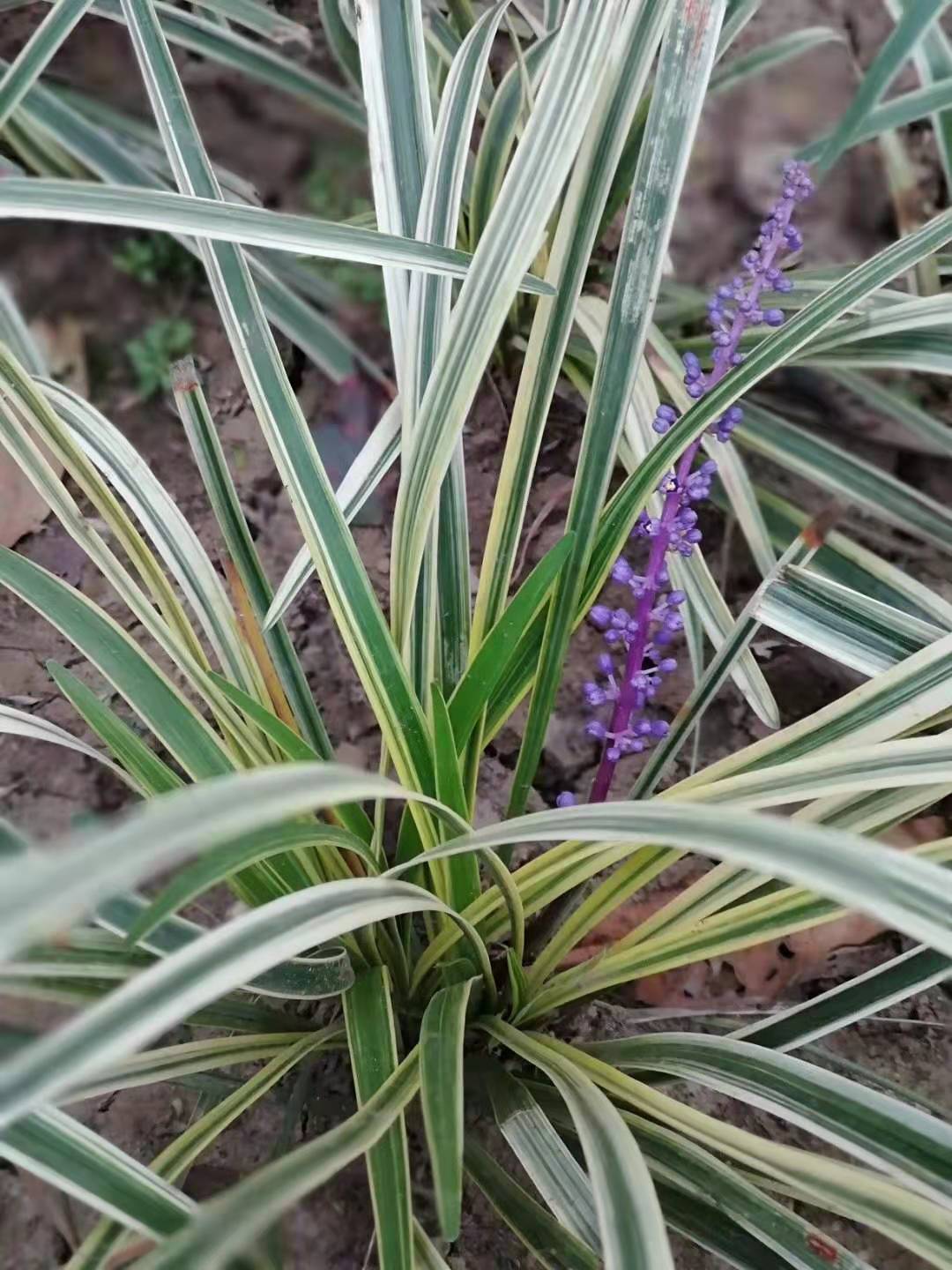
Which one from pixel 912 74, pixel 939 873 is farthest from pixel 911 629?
pixel 912 74

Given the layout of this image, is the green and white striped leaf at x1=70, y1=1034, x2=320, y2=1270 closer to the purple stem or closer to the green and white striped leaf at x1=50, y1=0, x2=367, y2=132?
the purple stem

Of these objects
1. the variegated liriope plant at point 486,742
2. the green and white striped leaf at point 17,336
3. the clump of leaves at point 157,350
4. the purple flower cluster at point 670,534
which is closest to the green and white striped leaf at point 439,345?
the variegated liriope plant at point 486,742

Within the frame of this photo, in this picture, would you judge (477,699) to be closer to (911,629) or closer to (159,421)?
(911,629)

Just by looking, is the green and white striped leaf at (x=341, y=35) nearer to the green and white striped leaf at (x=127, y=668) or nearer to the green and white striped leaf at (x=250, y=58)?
the green and white striped leaf at (x=250, y=58)

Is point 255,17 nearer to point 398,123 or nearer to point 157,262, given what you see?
point 157,262

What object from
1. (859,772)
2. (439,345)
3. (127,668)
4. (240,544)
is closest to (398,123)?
(439,345)

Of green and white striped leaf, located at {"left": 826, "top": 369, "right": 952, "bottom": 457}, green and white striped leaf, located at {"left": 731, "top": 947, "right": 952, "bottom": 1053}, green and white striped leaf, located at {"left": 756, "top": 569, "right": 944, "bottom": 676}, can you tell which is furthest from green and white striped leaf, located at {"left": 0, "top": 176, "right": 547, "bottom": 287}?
green and white striped leaf, located at {"left": 826, "top": 369, "right": 952, "bottom": 457}
